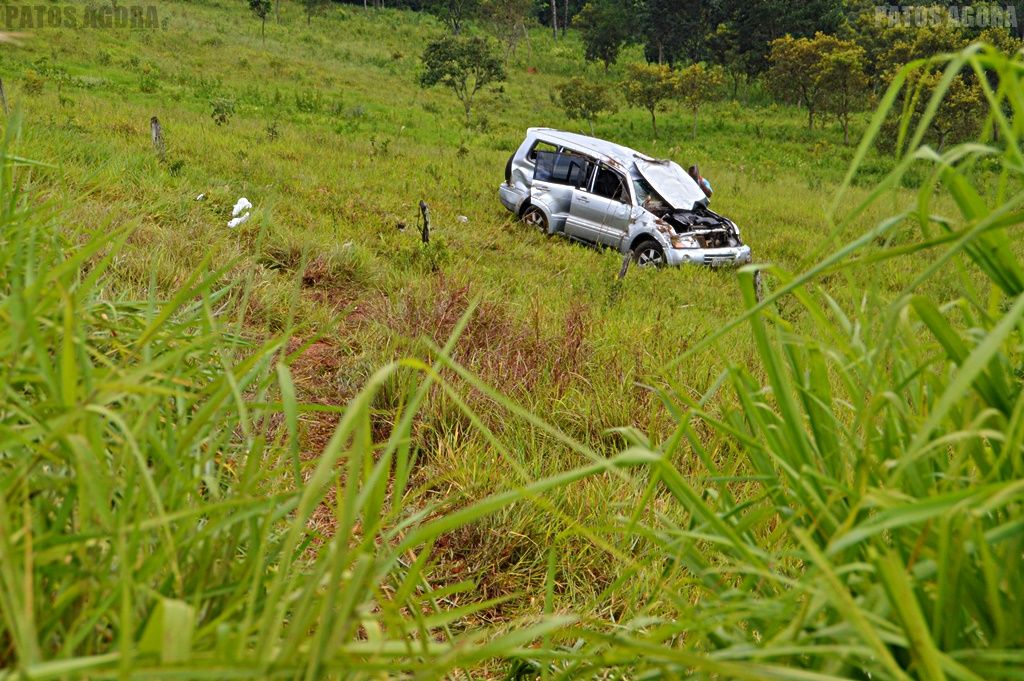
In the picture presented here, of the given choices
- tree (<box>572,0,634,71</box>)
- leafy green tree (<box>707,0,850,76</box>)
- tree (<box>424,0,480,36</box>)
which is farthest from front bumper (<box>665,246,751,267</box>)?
tree (<box>424,0,480,36</box>)

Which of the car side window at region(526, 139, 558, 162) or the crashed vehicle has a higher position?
the car side window at region(526, 139, 558, 162)

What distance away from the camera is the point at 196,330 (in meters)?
1.94

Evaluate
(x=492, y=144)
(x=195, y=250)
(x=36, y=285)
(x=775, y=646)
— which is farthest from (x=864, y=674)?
(x=492, y=144)

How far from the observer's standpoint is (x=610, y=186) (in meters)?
12.6

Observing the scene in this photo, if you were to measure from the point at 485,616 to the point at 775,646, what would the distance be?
198 cm

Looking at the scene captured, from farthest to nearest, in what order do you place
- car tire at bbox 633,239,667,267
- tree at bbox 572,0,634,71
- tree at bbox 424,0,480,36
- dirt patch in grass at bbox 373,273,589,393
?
tree at bbox 424,0,480,36 → tree at bbox 572,0,634,71 → car tire at bbox 633,239,667,267 → dirt patch in grass at bbox 373,273,589,393

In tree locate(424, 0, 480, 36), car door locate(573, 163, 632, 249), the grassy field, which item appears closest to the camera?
the grassy field

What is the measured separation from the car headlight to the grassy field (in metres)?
0.75

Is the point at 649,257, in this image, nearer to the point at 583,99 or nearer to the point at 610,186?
the point at 610,186

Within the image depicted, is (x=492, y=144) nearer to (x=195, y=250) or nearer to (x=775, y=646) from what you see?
(x=195, y=250)

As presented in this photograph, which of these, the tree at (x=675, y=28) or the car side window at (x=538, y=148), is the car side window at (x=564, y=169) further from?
the tree at (x=675, y=28)

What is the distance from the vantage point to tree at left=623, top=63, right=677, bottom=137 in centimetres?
3300

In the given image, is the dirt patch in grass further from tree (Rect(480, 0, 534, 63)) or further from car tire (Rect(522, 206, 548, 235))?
tree (Rect(480, 0, 534, 63))

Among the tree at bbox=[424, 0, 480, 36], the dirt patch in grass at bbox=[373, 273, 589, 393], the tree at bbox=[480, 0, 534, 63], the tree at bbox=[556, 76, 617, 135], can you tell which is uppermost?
the tree at bbox=[424, 0, 480, 36]
